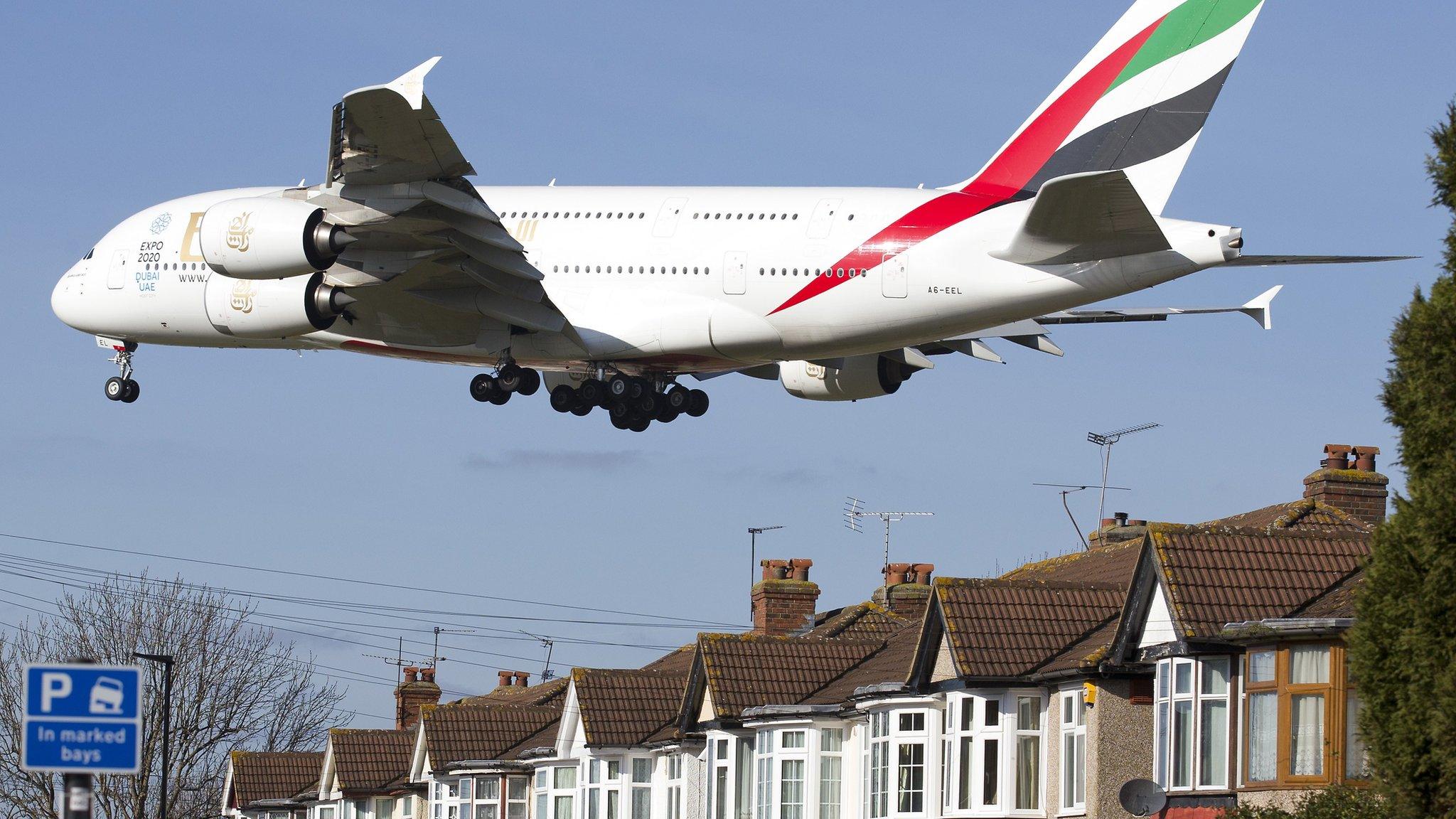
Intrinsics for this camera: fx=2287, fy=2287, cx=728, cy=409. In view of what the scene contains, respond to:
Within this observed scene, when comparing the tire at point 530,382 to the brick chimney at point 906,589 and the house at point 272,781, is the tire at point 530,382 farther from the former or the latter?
the house at point 272,781

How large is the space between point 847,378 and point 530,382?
6528 mm

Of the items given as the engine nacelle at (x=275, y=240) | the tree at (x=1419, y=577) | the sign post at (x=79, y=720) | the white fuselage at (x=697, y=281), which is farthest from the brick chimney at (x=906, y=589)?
the sign post at (x=79, y=720)

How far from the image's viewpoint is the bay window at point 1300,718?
1044 inches

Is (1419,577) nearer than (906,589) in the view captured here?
Yes

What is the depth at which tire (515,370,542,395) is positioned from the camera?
42125 mm

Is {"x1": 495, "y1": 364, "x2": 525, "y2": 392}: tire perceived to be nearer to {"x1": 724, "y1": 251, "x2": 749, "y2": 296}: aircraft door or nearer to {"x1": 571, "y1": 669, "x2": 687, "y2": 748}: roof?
{"x1": 724, "y1": 251, "x2": 749, "y2": 296}: aircraft door

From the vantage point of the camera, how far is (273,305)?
40.8 metres

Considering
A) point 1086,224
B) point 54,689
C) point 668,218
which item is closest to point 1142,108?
point 1086,224

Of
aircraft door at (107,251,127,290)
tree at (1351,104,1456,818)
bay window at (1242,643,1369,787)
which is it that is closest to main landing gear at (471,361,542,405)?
aircraft door at (107,251,127,290)

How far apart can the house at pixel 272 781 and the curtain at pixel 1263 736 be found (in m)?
55.2

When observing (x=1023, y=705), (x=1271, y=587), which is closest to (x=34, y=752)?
(x=1271, y=587)

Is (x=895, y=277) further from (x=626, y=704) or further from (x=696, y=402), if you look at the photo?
(x=626, y=704)

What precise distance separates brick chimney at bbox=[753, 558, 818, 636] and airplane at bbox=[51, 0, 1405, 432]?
7.49 meters

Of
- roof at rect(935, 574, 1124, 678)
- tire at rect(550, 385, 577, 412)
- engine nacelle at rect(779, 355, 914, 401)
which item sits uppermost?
engine nacelle at rect(779, 355, 914, 401)
